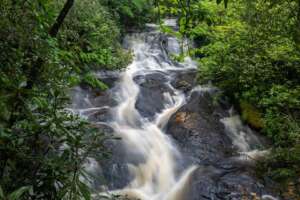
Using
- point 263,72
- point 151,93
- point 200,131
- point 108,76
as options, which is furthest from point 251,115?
point 108,76

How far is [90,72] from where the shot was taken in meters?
3.18

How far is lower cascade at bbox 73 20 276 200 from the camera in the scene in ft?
19.9

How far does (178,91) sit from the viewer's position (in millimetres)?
10328

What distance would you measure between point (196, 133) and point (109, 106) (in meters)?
2.36

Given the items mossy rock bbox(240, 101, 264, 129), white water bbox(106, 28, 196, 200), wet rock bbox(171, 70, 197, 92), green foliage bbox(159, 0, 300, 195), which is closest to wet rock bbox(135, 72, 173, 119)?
white water bbox(106, 28, 196, 200)

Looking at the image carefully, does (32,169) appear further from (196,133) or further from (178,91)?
(178,91)

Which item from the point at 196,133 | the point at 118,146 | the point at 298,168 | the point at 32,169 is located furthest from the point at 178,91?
the point at 32,169

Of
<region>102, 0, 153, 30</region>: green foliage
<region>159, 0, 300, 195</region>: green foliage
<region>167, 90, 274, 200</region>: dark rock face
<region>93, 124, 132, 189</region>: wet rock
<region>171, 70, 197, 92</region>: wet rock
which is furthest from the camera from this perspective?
<region>102, 0, 153, 30</region>: green foliage

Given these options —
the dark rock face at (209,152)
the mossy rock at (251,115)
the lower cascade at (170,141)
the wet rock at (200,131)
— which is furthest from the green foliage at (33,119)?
the mossy rock at (251,115)

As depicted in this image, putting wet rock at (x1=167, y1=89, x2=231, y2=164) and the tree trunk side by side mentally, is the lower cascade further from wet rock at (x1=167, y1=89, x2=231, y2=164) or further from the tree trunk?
the tree trunk

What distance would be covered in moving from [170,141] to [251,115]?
2.19 meters

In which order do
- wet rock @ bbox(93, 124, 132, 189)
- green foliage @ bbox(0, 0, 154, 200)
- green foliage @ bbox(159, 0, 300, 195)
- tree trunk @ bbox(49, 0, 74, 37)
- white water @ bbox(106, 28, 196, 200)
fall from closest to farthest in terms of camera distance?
green foliage @ bbox(0, 0, 154, 200) < tree trunk @ bbox(49, 0, 74, 37) < wet rock @ bbox(93, 124, 132, 189) < white water @ bbox(106, 28, 196, 200) < green foliage @ bbox(159, 0, 300, 195)

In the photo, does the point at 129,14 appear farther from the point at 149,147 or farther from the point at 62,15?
the point at 62,15

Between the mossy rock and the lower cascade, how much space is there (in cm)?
22
